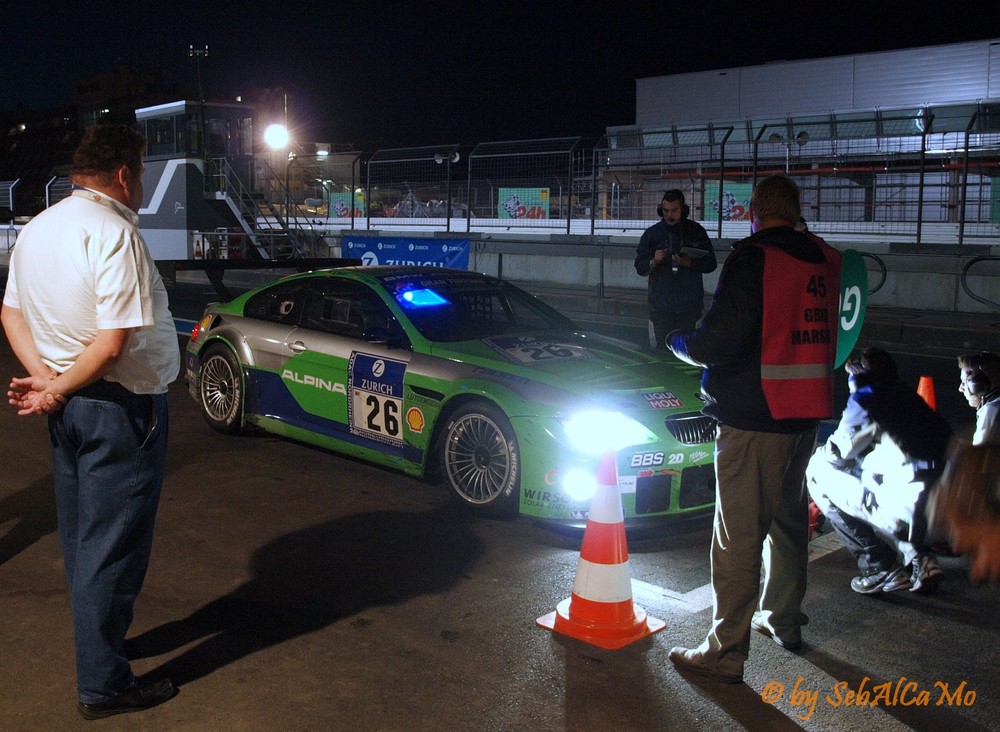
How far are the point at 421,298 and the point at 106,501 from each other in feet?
11.6

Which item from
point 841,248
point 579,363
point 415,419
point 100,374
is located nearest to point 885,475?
point 579,363

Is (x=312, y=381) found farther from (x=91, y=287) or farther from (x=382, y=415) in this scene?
(x=91, y=287)

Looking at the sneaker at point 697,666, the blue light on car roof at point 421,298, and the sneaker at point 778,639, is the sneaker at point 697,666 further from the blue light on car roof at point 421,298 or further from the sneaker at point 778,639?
the blue light on car roof at point 421,298

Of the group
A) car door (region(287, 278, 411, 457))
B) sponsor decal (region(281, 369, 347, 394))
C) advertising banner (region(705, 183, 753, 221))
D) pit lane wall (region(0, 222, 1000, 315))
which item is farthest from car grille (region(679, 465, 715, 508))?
advertising banner (region(705, 183, 753, 221))

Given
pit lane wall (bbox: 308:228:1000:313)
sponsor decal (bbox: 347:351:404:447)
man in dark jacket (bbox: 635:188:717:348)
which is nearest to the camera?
sponsor decal (bbox: 347:351:404:447)

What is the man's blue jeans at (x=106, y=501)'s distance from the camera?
3.38 meters

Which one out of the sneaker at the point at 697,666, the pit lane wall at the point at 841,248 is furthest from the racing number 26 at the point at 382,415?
the pit lane wall at the point at 841,248

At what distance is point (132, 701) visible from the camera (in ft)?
11.7

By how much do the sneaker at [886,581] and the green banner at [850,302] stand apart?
109 cm

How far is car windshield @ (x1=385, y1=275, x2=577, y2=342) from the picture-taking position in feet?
21.4

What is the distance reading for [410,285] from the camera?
683 cm

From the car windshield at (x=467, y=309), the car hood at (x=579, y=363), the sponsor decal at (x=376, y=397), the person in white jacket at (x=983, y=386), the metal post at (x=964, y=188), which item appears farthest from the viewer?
the metal post at (x=964, y=188)

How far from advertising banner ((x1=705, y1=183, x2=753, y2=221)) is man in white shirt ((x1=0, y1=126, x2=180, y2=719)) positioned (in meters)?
16.1

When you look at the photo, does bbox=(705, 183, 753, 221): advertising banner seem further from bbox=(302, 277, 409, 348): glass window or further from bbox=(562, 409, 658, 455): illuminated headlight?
bbox=(562, 409, 658, 455): illuminated headlight
